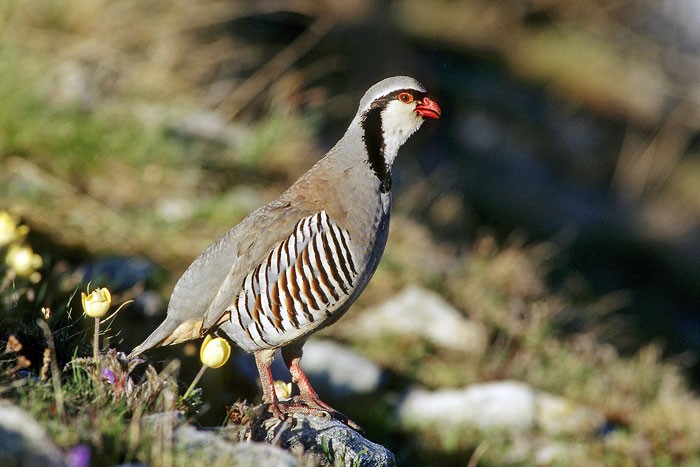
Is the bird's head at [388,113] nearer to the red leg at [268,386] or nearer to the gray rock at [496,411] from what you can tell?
the red leg at [268,386]

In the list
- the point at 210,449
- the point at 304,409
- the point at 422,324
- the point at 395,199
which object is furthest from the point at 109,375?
the point at 395,199

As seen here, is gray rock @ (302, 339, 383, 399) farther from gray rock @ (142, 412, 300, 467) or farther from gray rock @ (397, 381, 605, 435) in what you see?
gray rock @ (142, 412, 300, 467)

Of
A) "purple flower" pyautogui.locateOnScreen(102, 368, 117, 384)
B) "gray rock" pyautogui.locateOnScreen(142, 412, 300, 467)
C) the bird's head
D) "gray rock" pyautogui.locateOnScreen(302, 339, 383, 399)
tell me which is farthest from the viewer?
"gray rock" pyautogui.locateOnScreen(302, 339, 383, 399)

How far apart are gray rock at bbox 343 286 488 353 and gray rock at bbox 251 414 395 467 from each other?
282 centimetres

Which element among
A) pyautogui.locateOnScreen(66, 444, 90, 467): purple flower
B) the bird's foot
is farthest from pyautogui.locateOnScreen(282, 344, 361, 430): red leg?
pyautogui.locateOnScreen(66, 444, 90, 467): purple flower

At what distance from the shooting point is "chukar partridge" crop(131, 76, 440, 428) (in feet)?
12.5

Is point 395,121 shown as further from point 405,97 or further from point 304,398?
point 304,398

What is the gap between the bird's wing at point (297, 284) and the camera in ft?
12.4

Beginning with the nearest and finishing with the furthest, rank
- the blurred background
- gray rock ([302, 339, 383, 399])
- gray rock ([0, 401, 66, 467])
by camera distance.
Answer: gray rock ([0, 401, 66, 467])
gray rock ([302, 339, 383, 399])
the blurred background

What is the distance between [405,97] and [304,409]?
1.47 m

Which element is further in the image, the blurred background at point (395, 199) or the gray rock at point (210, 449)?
the blurred background at point (395, 199)

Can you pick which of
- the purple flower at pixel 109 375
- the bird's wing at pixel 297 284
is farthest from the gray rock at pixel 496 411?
the purple flower at pixel 109 375

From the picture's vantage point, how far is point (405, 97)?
163 inches

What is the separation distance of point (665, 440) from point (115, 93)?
5.24m
